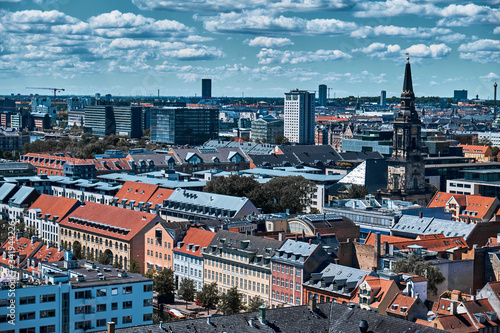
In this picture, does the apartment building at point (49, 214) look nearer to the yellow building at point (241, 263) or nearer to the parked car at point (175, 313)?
the yellow building at point (241, 263)

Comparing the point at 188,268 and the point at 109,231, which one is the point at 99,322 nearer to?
the point at 188,268

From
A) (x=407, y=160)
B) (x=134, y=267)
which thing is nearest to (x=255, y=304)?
(x=134, y=267)

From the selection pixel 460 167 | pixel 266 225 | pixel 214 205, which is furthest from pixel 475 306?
pixel 460 167

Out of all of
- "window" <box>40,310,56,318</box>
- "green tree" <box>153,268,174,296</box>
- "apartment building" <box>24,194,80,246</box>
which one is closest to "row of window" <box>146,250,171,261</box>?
"green tree" <box>153,268,174,296</box>

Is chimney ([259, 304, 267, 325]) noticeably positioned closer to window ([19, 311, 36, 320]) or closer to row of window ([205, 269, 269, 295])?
window ([19, 311, 36, 320])

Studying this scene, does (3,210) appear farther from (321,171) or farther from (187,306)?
(321,171)

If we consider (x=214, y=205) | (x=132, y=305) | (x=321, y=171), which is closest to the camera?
(x=132, y=305)

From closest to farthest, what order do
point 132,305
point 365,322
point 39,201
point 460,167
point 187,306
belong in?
point 365,322 < point 132,305 < point 187,306 < point 39,201 < point 460,167
